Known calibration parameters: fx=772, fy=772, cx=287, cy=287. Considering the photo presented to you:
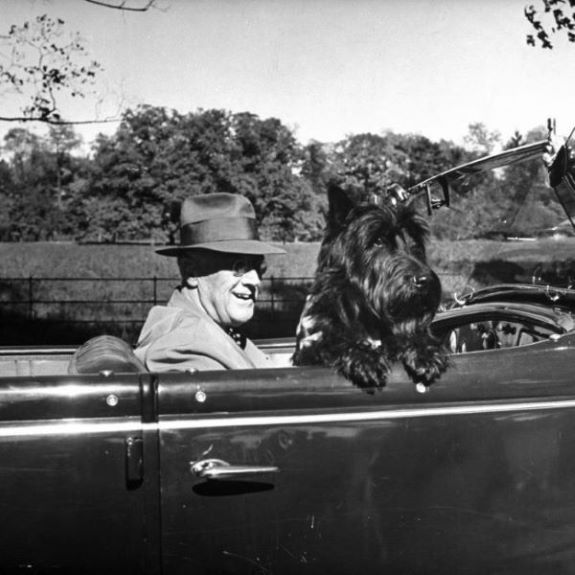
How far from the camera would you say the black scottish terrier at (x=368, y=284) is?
236 centimetres

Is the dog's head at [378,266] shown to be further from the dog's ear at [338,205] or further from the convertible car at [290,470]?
the convertible car at [290,470]

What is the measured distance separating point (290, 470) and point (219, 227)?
1088 millimetres

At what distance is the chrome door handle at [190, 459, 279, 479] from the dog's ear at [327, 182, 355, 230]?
0.87m

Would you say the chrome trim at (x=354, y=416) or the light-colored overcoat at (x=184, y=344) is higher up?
the light-colored overcoat at (x=184, y=344)

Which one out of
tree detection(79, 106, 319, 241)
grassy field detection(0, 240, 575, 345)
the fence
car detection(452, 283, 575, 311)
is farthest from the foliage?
car detection(452, 283, 575, 311)

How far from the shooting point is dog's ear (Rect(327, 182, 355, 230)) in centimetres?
243

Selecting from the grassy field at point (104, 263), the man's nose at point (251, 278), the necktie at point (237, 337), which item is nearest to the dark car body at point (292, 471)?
the man's nose at point (251, 278)

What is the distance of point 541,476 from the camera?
215 cm

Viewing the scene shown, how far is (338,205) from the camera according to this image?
8.03 ft

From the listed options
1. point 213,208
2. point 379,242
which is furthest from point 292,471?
point 213,208

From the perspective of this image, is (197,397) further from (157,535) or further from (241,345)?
(241,345)

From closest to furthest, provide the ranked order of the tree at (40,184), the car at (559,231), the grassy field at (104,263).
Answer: the car at (559,231) < the grassy field at (104,263) < the tree at (40,184)

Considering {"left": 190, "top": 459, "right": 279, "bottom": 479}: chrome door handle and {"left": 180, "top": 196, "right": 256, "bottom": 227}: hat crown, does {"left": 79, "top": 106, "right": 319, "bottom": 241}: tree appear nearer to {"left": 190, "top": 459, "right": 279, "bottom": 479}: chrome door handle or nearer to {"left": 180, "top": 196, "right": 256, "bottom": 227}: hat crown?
{"left": 180, "top": 196, "right": 256, "bottom": 227}: hat crown

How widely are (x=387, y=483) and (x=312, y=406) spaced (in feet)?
0.95
